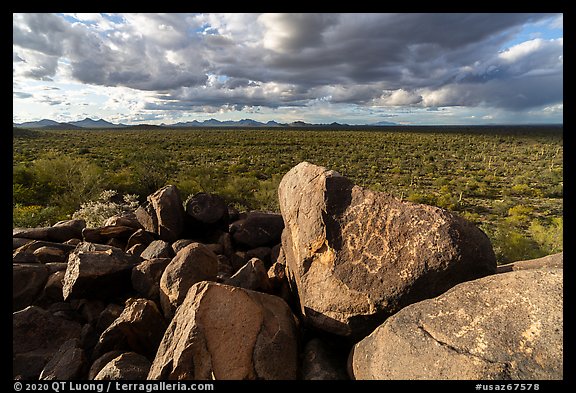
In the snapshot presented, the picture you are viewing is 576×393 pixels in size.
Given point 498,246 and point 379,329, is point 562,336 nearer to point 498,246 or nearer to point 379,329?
point 379,329

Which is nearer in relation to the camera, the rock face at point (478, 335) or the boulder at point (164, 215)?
the rock face at point (478, 335)

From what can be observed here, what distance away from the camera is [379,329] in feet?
15.1

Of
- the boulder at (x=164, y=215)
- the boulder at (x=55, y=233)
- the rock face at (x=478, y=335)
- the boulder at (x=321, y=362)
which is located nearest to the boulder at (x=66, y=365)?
the boulder at (x=321, y=362)

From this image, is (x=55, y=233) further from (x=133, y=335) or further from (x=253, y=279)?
(x=253, y=279)

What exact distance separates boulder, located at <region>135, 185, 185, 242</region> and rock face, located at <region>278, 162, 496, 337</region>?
5.12m

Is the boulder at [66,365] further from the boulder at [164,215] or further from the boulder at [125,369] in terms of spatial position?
the boulder at [164,215]

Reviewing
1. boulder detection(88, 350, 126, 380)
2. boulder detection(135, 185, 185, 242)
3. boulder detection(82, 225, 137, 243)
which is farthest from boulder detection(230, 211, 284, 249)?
boulder detection(88, 350, 126, 380)

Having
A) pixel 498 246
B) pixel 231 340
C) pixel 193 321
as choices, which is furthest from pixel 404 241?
pixel 498 246

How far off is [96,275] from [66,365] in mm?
1949

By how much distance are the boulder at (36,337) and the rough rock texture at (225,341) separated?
8.13 ft

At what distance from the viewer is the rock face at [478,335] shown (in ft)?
11.8

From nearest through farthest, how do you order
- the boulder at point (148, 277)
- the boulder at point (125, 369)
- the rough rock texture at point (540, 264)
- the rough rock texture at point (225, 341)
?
the rough rock texture at point (225, 341) → the boulder at point (125, 369) → the rough rock texture at point (540, 264) → the boulder at point (148, 277)

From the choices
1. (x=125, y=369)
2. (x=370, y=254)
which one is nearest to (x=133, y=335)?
(x=125, y=369)

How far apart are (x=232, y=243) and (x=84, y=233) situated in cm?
424
